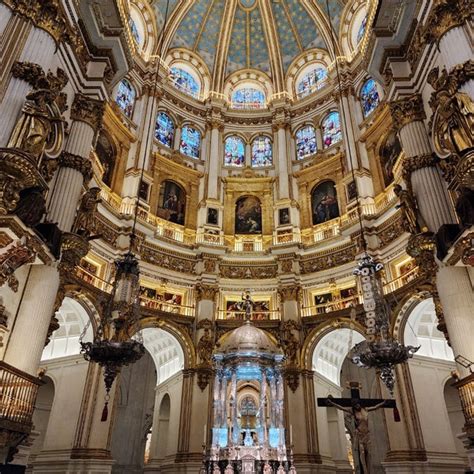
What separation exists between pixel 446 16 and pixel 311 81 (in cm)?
1833

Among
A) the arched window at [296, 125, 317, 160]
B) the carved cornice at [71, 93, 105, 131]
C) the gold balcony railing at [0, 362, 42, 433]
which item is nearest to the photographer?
the gold balcony railing at [0, 362, 42, 433]

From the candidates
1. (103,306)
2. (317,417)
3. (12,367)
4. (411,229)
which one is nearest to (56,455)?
(103,306)

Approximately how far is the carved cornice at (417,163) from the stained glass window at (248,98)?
18.4 metres

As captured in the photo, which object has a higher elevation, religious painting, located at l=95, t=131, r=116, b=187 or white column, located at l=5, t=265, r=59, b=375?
religious painting, located at l=95, t=131, r=116, b=187

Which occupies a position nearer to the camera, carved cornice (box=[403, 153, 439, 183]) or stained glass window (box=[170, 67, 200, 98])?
carved cornice (box=[403, 153, 439, 183])

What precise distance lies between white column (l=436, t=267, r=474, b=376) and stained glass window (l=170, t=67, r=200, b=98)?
2318 centimetres

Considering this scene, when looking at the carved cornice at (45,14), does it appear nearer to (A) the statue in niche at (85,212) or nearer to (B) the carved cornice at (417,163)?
(A) the statue in niche at (85,212)

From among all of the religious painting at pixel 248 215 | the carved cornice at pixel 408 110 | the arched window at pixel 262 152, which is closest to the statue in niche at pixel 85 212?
the carved cornice at pixel 408 110

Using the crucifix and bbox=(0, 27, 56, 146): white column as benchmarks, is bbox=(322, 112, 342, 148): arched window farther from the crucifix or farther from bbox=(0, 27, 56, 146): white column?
the crucifix


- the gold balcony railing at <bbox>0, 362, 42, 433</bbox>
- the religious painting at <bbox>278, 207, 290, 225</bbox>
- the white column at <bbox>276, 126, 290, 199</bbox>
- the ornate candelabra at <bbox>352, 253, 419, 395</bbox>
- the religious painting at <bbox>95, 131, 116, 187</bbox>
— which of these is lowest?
the gold balcony railing at <bbox>0, 362, 42, 433</bbox>

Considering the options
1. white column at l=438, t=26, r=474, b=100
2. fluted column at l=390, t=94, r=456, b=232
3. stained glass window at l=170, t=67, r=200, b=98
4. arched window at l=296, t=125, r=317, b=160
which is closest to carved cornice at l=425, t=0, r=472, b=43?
white column at l=438, t=26, r=474, b=100

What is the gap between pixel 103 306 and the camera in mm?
18875

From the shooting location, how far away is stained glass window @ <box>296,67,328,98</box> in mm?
29672

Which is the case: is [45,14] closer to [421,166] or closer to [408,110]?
[408,110]
